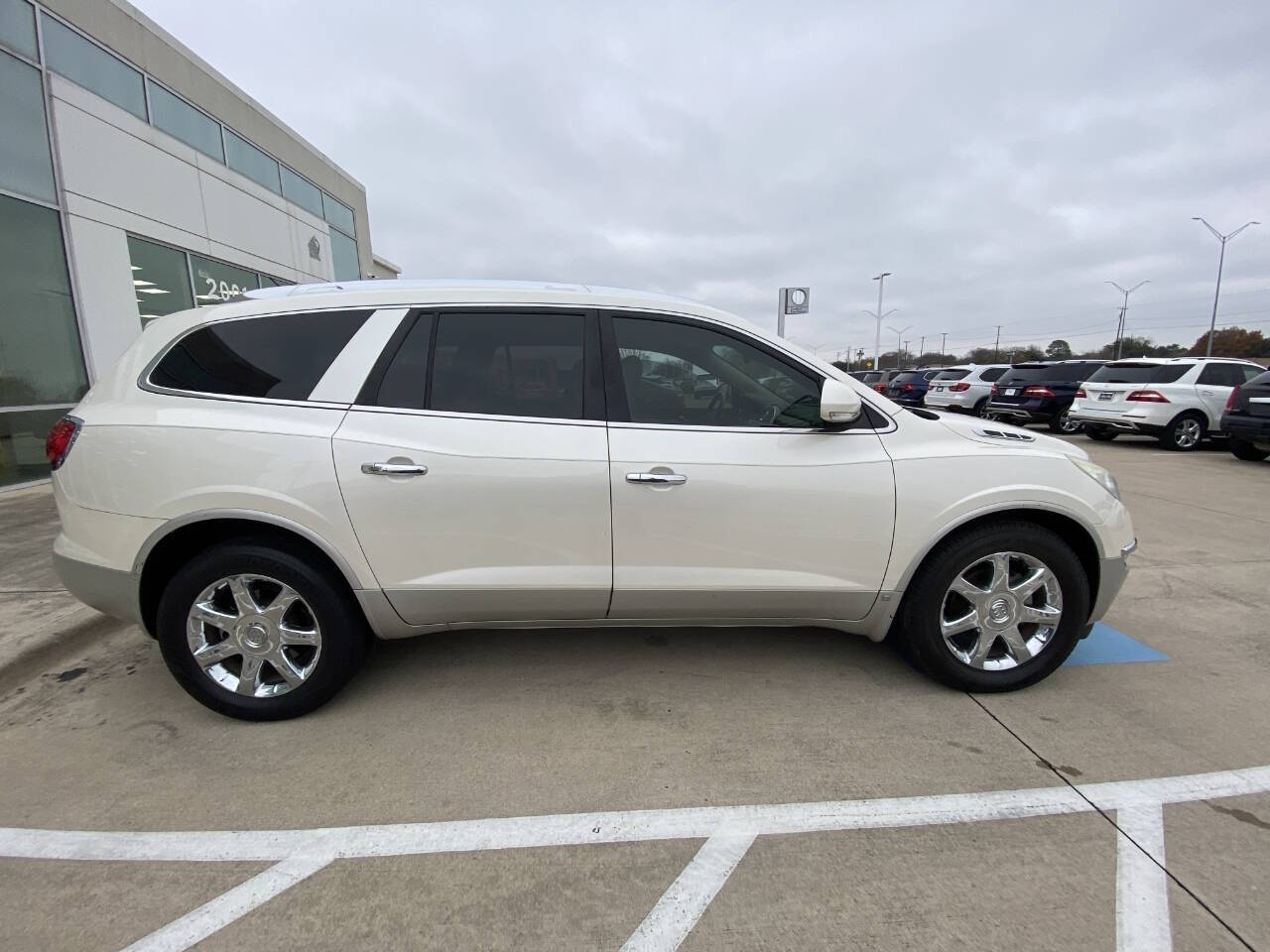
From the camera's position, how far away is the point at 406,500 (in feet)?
8.02

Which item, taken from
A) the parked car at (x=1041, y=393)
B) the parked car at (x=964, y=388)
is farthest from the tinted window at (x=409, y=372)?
the parked car at (x=964, y=388)

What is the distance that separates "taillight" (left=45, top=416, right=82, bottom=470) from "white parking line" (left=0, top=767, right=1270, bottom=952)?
1374 millimetres

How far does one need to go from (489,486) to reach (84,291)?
880 cm

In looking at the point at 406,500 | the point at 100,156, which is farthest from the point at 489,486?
the point at 100,156

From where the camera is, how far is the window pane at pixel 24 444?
23.3ft

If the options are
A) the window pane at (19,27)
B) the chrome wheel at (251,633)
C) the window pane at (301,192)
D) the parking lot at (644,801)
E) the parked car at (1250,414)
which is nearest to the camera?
the parking lot at (644,801)

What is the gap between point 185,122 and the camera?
9.84m

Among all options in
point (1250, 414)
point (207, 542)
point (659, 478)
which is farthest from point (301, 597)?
point (1250, 414)

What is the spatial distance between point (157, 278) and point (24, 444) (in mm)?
3179

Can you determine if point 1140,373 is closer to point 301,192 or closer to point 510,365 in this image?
point 510,365

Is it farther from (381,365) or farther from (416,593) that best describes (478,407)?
(416,593)

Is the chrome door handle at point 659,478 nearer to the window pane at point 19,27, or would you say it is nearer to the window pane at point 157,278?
the window pane at point 157,278

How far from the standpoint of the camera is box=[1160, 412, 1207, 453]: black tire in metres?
11.0

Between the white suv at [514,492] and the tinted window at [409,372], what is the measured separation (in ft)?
0.04
